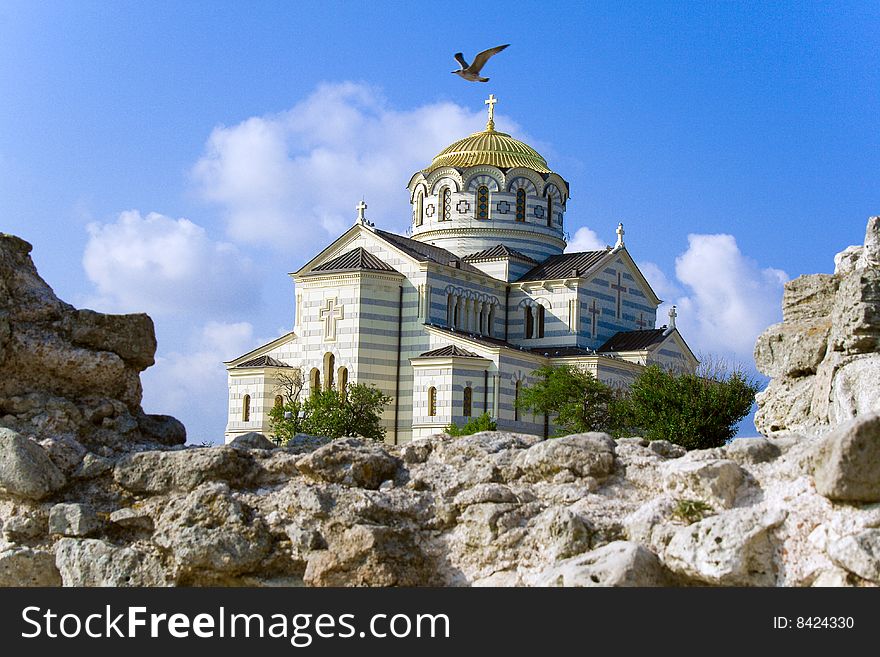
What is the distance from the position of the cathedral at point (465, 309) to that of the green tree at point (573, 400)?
187cm

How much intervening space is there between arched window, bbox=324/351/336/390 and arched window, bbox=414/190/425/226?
10.6 meters

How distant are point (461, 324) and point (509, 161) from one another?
28.7 ft

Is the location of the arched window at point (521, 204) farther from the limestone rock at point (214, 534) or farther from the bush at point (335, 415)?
the limestone rock at point (214, 534)

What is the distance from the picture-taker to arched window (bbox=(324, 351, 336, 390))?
4122 centimetres

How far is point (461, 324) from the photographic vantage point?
146 ft

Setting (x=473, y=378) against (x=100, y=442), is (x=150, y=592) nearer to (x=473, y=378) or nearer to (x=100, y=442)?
(x=100, y=442)

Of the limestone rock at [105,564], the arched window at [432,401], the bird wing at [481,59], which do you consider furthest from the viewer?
the arched window at [432,401]

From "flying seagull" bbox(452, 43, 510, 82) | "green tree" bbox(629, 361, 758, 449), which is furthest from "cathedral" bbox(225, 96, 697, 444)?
"flying seagull" bbox(452, 43, 510, 82)

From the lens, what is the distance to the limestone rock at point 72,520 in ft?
24.0

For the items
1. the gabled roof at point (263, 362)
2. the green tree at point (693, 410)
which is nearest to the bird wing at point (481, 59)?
the green tree at point (693, 410)

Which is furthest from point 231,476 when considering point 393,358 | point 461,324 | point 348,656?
point 461,324

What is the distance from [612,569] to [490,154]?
4438 centimetres

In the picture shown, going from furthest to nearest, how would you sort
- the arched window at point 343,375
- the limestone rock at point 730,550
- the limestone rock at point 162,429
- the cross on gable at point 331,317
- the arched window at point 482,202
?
the arched window at point 482,202 < the cross on gable at point 331,317 < the arched window at point 343,375 < the limestone rock at point 162,429 < the limestone rock at point 730,550

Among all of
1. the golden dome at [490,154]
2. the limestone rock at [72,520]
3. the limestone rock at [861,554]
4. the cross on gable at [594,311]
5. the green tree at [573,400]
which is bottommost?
the limestone rock at [861,554]
